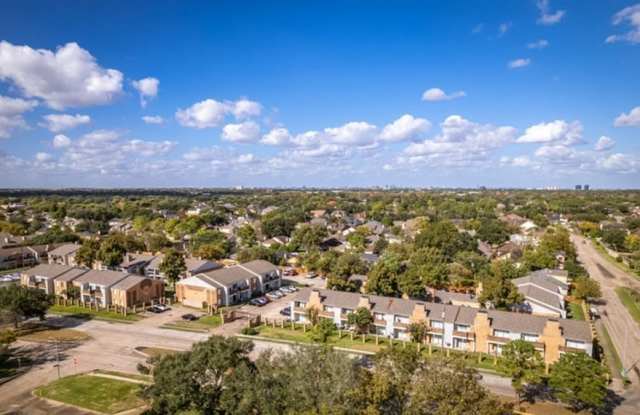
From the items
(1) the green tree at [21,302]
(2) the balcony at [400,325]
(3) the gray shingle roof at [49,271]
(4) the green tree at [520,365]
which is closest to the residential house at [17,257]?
(3) the gray shingle roof at [49,271]

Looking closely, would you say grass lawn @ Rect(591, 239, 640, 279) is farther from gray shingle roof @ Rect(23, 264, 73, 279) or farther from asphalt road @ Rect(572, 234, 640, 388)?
gray shingle roof @ Rect(23, 264, 73, 279)

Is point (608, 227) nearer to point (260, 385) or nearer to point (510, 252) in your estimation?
point (510, 252)

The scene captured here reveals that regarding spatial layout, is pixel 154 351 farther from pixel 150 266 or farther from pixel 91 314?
pixel 150 266

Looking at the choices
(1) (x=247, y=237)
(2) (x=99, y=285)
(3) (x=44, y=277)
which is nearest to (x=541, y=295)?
(2) (x=99, y=285)

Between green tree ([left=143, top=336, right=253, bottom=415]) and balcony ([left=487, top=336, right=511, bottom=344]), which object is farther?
balcony ([left=487, top=336, right=511, bottom=344])

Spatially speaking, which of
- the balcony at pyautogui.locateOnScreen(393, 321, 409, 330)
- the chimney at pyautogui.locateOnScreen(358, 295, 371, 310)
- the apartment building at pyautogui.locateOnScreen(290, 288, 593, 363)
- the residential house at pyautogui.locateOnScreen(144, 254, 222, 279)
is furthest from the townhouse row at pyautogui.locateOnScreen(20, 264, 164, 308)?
the balcony at pyautogui.locateOnScreen(393, 321, 409, 330)

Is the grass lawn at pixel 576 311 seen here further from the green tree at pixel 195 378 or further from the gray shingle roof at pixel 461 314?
the green tree at pixel 195 378
